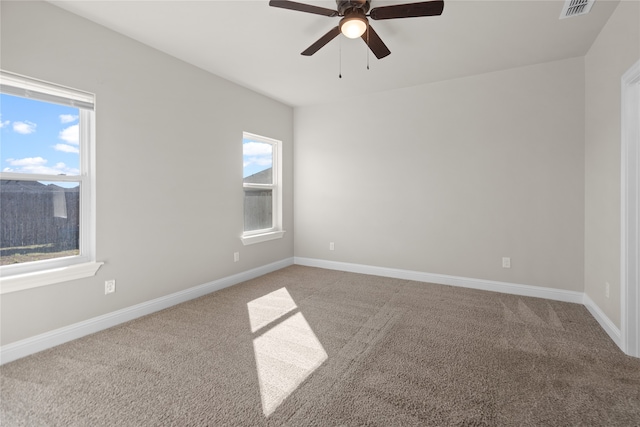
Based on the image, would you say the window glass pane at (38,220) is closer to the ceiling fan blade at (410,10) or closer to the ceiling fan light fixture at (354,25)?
the ceiling fan light fixture at (354,25)

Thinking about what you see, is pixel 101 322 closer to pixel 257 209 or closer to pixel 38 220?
pixel 38 220

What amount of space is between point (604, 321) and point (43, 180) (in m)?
4.79

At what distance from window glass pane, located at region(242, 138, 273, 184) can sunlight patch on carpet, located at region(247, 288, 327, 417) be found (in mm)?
1899

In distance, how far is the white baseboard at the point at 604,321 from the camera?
2.31 meters

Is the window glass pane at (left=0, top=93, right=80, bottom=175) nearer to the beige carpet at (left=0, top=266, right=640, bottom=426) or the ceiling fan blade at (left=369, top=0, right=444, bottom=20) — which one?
the beige carpet at (left=0, top=266, right=640, bottom=426)

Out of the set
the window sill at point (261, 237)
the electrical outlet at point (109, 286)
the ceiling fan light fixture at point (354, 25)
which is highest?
the ceiling fan light fixture at point (354, 25)

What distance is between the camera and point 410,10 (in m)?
1.95

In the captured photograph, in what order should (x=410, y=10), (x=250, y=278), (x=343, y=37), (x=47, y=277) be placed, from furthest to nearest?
1. (x=250, y=278)
2. (x=343, y=37)
3. (x=47, y=277)
4. (x=410, y=10)

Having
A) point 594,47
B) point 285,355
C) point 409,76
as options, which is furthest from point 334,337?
point 594,47

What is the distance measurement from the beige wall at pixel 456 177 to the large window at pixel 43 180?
9.85ft

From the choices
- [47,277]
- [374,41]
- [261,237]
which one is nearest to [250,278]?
[261,237]

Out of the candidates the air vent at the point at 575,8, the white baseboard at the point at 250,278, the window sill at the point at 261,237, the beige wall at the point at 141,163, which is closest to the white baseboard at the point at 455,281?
the white baseboard at the point at 250,278

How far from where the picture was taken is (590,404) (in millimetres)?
1646

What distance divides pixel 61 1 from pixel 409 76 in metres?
3.36
